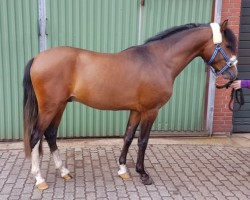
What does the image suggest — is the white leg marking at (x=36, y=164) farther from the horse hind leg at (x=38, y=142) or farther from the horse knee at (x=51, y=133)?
the horse knee at (x=51, y=133)

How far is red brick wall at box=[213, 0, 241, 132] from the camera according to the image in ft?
16.9

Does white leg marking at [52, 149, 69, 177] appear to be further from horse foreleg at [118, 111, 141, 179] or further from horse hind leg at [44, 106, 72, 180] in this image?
horse foreleg at [118, 111, 141, 179]

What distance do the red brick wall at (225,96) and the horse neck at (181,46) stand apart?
6.20 feet

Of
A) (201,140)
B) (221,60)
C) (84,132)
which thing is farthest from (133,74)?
(201,140)

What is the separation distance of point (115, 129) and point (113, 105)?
181 centimetres

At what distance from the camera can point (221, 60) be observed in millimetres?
3521

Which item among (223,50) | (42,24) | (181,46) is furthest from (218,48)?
(42,24)

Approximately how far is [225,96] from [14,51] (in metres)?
3.66

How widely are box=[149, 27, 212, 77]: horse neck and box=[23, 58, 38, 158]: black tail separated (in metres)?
1.58

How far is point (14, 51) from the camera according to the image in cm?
490

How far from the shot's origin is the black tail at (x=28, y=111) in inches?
138

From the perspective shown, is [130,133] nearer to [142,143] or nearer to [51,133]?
[142,143]

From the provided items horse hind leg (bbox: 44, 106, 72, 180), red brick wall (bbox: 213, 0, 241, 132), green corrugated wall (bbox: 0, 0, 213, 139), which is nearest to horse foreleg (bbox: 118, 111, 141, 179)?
horse hind leg (bbox: 44, 106, 72, 180)

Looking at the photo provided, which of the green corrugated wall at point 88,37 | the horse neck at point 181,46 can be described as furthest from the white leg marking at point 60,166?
the horse neck at point 181,46
